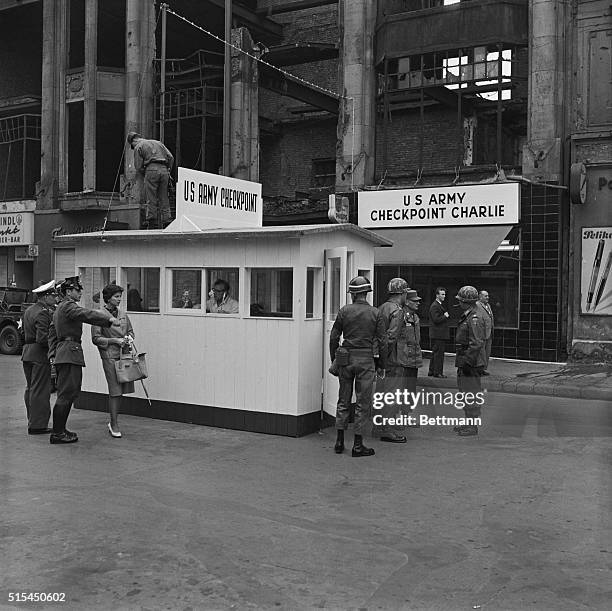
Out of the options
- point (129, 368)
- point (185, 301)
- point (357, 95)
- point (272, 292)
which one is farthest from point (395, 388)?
point (357, 95)

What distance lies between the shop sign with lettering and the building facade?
13.7ft

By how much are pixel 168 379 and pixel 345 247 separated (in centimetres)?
289

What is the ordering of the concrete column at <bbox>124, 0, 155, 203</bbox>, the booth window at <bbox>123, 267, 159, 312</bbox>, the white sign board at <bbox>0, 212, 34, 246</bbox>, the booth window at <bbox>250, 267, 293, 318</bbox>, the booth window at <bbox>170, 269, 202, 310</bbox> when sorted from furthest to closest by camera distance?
1. the white sign board at <bbox>0, 212, 34, 246</bbox>
2. the concrete column at <bbox>124, 0, 155, 203</bbox>
3. the booth window at <bbox>123, 267, 159, 312</bbox>
4. the booth window at <bbox>170, 269, 202, 310</bbox>
5. the booth window at <bbox>250, 267, 293, 318</bbox>

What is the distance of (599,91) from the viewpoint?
1827 centimetres

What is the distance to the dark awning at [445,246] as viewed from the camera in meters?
18.5

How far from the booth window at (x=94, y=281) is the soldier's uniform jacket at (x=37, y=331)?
6.05 feet

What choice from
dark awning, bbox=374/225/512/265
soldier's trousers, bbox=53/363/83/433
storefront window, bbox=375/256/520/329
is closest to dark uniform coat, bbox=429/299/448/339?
storefront window, bbox=375/256/520/329

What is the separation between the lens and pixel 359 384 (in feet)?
27.7

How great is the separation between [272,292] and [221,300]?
746mm

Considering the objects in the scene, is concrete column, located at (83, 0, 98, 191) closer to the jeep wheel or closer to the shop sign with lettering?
the jeep wheel

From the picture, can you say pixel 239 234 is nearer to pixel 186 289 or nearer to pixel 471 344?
pixel 186 289

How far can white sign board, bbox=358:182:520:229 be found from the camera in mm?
18938

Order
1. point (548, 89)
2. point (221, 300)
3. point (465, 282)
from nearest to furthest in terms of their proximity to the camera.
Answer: point (221, 300) → point (548, 89) → point (465, 282)

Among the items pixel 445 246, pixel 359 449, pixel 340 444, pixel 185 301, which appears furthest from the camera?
pixel 445 246
